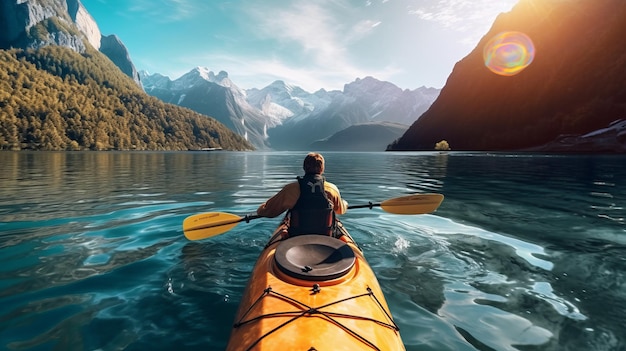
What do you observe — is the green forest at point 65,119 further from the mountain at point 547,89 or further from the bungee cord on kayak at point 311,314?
the bungee cord on kayak at point 311,314

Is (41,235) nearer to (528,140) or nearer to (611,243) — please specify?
(611,243)

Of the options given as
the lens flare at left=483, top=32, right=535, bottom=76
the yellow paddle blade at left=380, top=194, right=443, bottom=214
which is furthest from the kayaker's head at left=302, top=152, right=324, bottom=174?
the lens flare at left=483, top=32, right=535, bottom=76

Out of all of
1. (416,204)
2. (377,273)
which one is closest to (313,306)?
(377,273)

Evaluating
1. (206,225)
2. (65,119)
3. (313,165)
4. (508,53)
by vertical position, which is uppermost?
(508,53)

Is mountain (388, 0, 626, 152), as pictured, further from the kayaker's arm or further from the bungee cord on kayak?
the bungee cord on kayak

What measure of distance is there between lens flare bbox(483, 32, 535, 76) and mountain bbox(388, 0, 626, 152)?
91.8 inches

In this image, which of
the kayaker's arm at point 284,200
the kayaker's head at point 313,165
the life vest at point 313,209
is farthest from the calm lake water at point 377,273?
the kayaker's head at point 313,165

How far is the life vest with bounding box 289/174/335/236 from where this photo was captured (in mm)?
6527

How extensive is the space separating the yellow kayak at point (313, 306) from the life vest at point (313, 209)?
1041 millimetres

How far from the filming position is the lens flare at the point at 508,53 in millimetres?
126125

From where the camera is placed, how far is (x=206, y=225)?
9203 millimetres

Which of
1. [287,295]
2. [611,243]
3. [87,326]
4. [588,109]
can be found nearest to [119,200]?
[87,326]

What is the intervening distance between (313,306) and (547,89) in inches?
5668

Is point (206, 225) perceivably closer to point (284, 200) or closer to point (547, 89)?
point (284, 200)
